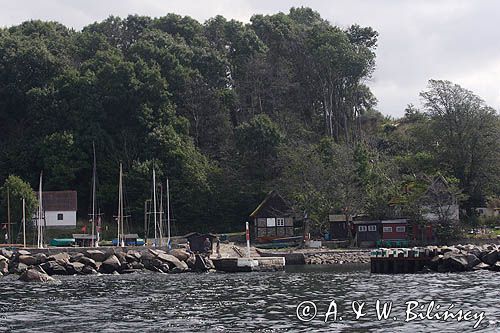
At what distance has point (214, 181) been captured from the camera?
294 ft

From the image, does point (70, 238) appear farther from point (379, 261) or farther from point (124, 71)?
point (379, 261)

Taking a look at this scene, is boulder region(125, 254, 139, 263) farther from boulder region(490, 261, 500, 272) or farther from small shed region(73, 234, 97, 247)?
boulder region(490, 261, 500, 272)

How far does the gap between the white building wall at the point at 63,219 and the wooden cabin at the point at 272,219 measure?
19538 millimetres

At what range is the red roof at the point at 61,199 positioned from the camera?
84312 millimetres

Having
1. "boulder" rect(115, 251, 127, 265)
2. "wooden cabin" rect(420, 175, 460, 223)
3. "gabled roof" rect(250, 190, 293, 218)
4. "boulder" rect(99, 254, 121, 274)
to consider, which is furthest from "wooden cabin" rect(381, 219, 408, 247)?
"boulder" rect(99, 254, 121, 274)

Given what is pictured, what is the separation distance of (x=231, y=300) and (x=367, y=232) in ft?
136

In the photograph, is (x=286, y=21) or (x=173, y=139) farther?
(x=286, y=21)

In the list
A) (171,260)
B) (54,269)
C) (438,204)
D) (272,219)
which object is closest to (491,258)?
(438,204)

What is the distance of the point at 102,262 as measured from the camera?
59062 millimetres

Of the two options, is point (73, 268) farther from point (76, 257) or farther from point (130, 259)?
point (130, 259)

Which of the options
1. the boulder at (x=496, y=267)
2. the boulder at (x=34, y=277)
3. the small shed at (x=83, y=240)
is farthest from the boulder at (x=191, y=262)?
the boulder at (x=496, y=267)

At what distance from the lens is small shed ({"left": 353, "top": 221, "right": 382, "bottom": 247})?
76312mm

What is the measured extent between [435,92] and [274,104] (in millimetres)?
22887

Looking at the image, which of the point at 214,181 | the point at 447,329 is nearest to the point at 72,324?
the point at 447,329
